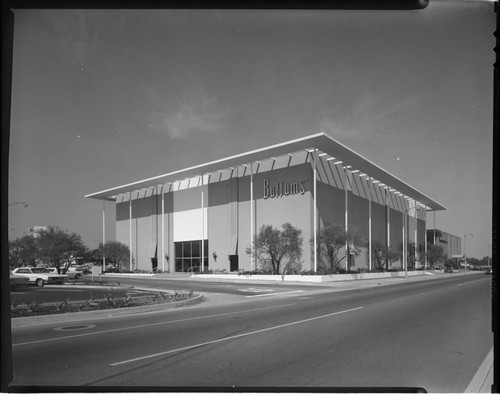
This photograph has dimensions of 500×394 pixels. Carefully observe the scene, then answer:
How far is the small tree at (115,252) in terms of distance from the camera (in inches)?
2400

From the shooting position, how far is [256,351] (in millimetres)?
8469

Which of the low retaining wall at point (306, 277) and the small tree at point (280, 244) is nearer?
the low retaining wall at point (306, 277)

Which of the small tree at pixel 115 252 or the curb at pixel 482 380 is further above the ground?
the curb at pixel 482 380

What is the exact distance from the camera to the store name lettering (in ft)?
140

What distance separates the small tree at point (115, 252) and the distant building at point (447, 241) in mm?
62759

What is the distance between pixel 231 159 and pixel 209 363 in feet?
127

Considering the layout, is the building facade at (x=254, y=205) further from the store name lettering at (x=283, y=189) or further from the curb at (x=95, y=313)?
the curb at (x=95, y=313)

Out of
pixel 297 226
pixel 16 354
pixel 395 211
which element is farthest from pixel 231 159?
pixel 16 354

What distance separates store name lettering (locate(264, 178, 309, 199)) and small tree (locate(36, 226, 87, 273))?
20.7 meters

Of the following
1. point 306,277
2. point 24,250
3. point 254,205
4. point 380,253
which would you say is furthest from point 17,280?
point 380,253

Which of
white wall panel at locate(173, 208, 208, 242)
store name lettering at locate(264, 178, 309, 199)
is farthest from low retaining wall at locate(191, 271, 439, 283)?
store name lettering at locate(264, 178, 309, 199)

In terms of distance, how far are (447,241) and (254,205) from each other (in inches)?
3014

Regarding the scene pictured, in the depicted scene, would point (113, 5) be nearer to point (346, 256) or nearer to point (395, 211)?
point (346, 256)

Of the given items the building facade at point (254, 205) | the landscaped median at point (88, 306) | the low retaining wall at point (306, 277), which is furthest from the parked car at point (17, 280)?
the building facade at point (254, 205)
